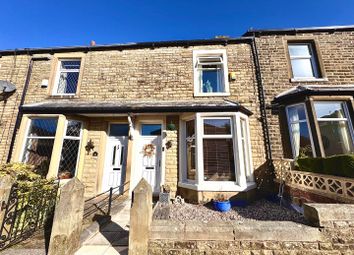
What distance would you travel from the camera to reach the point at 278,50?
26.0ft

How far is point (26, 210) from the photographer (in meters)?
3.66

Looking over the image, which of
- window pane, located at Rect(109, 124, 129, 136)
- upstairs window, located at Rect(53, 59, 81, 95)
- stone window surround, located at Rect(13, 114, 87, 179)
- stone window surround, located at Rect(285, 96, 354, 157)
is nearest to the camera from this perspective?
stone window surround, located at Rect(285, 96, 354, 157)

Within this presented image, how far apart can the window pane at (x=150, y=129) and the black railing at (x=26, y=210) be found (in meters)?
3.86

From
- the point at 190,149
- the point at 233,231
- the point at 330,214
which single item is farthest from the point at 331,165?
the point at 190,149

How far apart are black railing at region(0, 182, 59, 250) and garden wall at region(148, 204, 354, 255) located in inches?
106

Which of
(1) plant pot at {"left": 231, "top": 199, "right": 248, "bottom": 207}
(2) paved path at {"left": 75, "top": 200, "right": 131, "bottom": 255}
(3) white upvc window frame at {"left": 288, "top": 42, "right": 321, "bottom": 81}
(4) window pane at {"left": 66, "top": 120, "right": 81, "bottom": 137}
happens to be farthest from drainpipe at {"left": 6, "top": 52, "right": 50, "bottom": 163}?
(3) white upvc window frame at {"left": 288, "top": 42, "right": 321, "bottom": 81}

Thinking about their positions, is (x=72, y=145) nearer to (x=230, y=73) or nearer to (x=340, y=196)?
(x=230, y=73)

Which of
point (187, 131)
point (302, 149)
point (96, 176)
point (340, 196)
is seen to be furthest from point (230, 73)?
point (96, 176)

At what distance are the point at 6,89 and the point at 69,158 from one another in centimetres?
465

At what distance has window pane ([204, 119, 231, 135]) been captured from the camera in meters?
6.50

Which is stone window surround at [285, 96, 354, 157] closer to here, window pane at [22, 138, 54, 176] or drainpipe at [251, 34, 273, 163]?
drainpipe at [251, 34, 273, 163]

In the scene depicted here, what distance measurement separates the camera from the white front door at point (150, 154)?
6.99 meters

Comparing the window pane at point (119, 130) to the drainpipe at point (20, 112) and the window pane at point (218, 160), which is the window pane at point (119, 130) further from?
the drainpipe at point (20, 112)

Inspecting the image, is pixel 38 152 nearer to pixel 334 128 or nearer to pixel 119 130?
pixel 119 130
